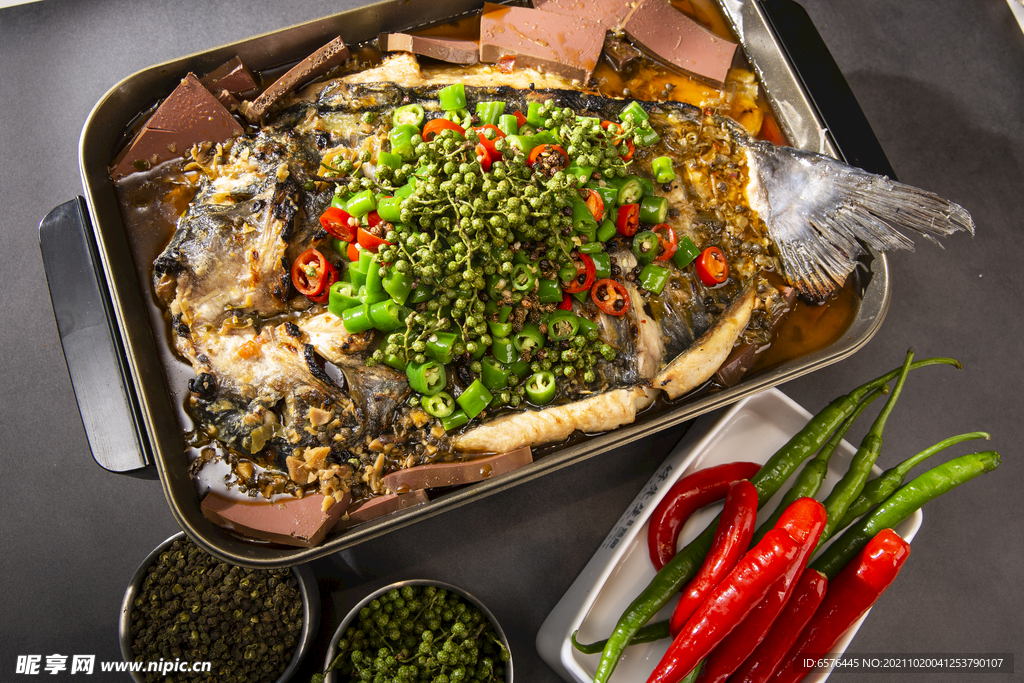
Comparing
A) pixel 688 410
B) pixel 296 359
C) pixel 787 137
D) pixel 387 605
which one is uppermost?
pixel 787 137

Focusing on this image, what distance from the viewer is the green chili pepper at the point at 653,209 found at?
2.98 meters

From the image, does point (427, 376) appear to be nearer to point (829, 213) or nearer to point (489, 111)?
point (489, 111)

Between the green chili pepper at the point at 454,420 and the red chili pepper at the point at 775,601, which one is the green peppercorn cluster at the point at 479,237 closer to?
the green chili pepper at the point at 454,420

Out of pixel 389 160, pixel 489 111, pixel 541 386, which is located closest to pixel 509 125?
pixel 489 111

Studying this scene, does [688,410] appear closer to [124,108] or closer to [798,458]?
[798,458]

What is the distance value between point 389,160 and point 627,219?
1171 millimetres

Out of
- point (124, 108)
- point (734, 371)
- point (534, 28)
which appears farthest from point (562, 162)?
point (124, 108)

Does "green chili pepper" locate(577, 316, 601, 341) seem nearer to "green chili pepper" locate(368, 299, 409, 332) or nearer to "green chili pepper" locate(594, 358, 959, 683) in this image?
"green chili pepper" locate(368, 299, 409, 332)

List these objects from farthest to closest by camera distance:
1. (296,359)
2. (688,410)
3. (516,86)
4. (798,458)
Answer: (516,86)
(798,458)
(688,410)
(296,359)

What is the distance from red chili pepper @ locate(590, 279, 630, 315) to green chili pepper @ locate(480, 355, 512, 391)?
1.82 ft

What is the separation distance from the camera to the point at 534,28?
3402 mm

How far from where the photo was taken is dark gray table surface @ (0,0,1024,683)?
3.30 metres

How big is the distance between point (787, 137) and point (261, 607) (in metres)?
4.00

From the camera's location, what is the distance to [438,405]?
2.73 metres
